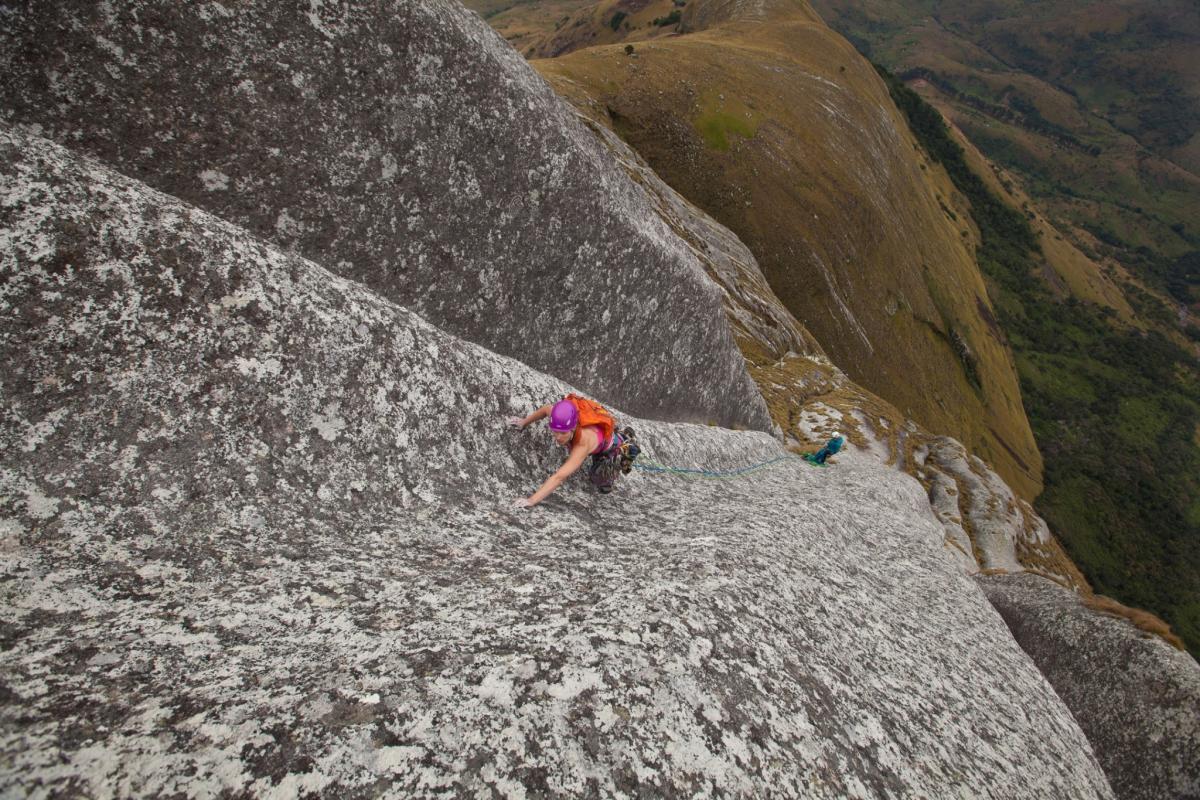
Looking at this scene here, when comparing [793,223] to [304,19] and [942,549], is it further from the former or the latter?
[304,19]

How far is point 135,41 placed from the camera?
9.66 metres

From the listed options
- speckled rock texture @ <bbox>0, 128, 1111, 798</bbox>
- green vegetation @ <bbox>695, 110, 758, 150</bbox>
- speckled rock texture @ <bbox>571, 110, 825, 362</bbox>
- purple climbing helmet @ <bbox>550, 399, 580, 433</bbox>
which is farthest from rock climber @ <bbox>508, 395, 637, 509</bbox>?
green vegetation @ <bbox>695, 110, 758, 150</bbox>

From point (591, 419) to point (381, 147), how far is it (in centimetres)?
818

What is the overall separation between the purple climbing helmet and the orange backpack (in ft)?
0.55

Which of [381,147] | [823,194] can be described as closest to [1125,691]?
[381,147]

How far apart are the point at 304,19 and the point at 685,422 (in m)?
18.0

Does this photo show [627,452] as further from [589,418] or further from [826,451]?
[826,451]

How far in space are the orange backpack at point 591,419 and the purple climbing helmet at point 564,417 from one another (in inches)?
6.6

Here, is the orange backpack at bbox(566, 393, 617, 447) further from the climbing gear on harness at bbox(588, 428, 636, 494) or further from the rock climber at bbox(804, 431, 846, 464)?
the rock climber at bbox(804, 431, 846, 464)

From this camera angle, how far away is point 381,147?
494 inches

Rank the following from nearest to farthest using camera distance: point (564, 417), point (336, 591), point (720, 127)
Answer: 1. point (336, 591)
2. point (564, 417)
3. point (720, 127)

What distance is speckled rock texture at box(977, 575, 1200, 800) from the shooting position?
1648 cm

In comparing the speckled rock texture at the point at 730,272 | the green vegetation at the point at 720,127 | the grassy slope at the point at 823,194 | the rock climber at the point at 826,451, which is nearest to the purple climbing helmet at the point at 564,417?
the rock climber at the point at 826,451

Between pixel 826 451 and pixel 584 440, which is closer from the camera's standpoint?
pixel 584 440
